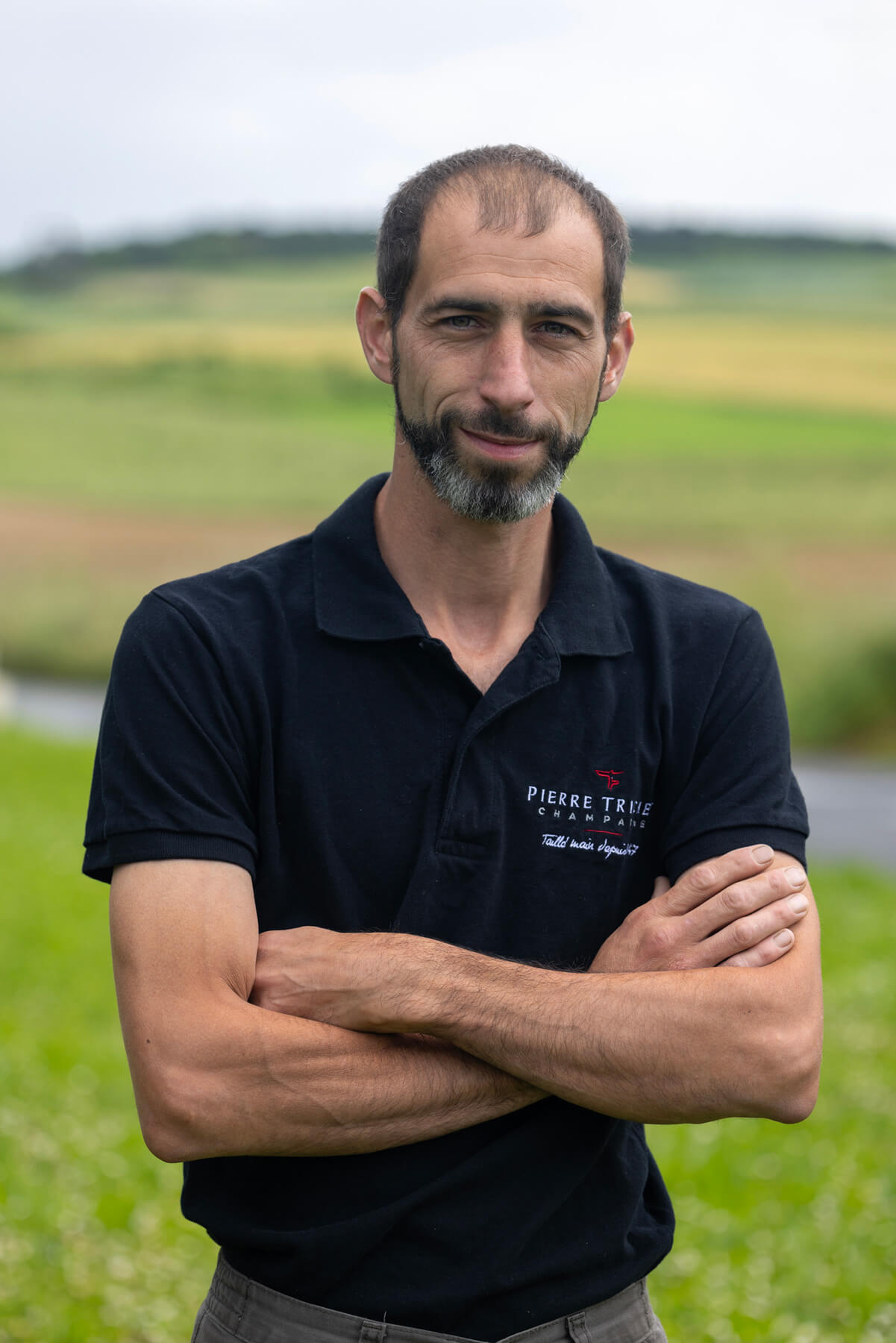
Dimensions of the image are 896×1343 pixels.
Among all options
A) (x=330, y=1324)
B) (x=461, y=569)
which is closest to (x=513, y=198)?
(x=461, y=569)

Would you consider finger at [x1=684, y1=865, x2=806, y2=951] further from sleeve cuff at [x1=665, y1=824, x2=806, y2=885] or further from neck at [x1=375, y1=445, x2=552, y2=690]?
neck at [x1=375, y1=445, x2=552, y2=690]

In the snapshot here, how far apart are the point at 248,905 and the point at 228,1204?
21.9 inches

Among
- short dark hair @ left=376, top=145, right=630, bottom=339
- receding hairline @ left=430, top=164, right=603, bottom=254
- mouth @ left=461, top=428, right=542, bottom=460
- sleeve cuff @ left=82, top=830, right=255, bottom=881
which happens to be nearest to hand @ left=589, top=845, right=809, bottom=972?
sleeve cuff @ left=82, top=830, right=255, bottom=881

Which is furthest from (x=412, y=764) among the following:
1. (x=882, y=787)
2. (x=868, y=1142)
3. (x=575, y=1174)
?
(x=882, y=787)

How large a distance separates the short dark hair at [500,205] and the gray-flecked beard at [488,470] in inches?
11.0

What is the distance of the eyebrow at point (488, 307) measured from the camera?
2641mm

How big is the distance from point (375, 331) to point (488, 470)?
0.47 m

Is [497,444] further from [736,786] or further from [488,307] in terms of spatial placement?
[736,786]

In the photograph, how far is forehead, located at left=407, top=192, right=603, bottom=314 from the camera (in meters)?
2.65

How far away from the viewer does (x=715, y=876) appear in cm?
270

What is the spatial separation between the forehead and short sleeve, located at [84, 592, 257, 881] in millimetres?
802

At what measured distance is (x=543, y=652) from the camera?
2770 mm

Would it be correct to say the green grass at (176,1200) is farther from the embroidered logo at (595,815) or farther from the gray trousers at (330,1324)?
the embroidered logo at (595,815)

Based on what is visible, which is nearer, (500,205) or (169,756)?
(169,756)
